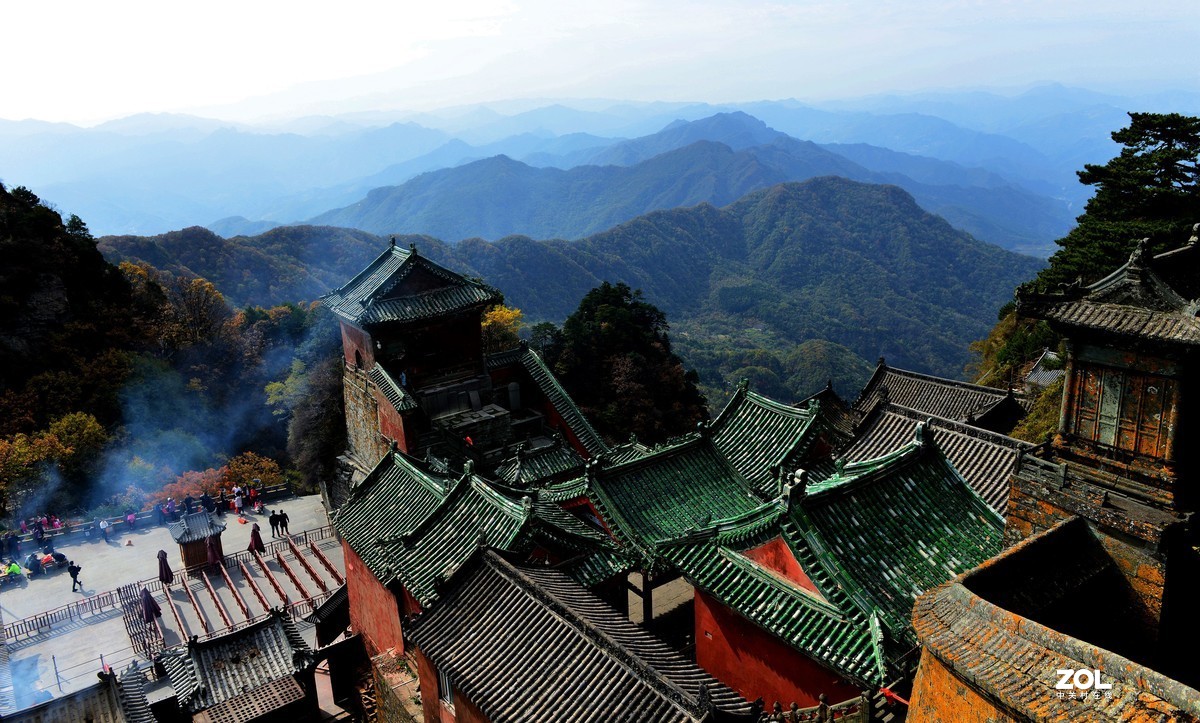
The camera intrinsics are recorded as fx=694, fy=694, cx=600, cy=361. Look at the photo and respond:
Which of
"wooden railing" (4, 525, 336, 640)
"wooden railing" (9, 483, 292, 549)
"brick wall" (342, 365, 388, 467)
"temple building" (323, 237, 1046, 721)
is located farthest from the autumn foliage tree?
"wooden railing" (9, 483, 292, 549)

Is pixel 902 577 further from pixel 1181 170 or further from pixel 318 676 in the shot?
pixel 1181 170

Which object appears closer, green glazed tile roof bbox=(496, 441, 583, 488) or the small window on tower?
the small window on tower

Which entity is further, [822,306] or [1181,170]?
[822,306]

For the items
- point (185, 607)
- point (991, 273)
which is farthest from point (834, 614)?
point (991, 273)

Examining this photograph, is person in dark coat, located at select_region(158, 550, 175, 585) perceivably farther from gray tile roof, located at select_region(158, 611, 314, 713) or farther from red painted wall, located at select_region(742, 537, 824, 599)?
red painted wall, located at select_region(742, 537, 824, 599)

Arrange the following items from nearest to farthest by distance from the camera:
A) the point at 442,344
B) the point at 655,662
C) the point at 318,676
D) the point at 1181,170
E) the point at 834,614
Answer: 1. the point at 655,662
2. the point at 834,614
3. the point at 318,676
4. the point at 442,344
5. the point at 1181,170

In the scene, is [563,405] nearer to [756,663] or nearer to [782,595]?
[756,663]

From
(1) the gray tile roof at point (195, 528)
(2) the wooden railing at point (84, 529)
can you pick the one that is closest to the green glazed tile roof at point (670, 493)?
(1) the gray tile roof at point (195, 528)

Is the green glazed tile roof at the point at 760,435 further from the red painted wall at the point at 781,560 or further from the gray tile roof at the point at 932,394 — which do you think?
the gray tile roof at the point at 932,394

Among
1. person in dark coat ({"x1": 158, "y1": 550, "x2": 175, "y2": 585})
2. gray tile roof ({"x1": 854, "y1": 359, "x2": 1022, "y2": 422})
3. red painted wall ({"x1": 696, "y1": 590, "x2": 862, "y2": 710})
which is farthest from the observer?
gray tile roof ({"x1": 854, "y1": 359, "x2": 1022, "y2": 422})
